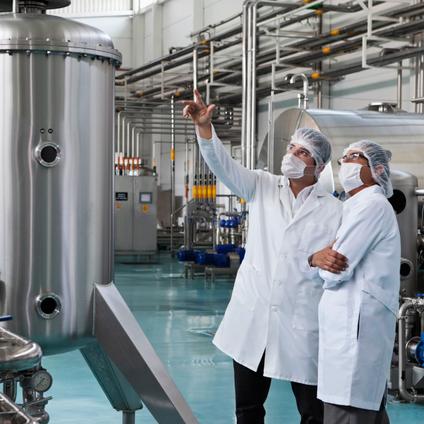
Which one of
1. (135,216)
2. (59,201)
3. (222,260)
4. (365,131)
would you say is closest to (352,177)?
(59,201)

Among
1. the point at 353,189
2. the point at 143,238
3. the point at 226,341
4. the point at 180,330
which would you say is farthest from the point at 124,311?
the point at 143,238

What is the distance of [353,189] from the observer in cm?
265

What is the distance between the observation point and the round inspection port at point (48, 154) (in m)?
2.74

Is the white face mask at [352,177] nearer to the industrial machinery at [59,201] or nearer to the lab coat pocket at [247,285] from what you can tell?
the lab coat pocket at [247,285]

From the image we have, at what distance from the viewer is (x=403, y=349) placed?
4.50 meters

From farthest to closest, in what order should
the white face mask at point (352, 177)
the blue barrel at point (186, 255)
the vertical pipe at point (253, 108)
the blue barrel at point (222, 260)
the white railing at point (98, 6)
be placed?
1. the white railing at point (98, 6)
2. the blue barrel at point (186, 255)
3. the blue barrel at point (222, 260)
4. the vertical pipe at point (253, 108)
5. the white face mask at point (352, 177)

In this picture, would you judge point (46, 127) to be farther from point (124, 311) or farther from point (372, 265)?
point (372, 265)

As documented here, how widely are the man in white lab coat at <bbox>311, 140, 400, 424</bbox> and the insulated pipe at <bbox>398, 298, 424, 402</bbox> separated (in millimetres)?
1993

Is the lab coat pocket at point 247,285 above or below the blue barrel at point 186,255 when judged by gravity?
above

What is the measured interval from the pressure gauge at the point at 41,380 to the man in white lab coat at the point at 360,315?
0.87 meters

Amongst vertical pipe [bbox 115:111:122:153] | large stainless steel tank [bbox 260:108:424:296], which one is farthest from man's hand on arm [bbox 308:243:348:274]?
vertical pipe [bbox 115:111:122:153]

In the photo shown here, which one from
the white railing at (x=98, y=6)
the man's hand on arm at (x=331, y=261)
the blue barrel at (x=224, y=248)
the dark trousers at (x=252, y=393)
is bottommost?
the blue barrel at (x=224, y=248)

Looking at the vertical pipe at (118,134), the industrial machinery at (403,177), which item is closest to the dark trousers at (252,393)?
the industrial machinery at (403,177)

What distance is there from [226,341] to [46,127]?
962mm
